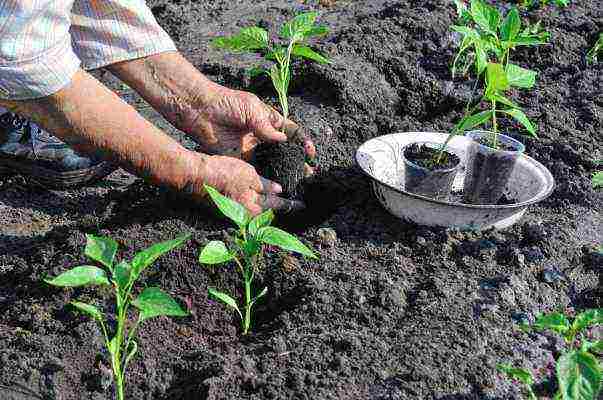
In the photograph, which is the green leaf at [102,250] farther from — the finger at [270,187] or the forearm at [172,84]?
the forearm at [172,84]

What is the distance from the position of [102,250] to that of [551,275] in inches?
58.1

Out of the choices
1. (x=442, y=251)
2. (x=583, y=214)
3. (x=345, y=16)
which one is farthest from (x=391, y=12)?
(x=442, y=251)

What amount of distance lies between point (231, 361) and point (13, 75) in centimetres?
105

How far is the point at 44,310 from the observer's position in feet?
7.07

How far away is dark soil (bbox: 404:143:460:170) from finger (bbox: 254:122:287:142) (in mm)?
501

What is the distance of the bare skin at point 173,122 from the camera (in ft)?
7.52

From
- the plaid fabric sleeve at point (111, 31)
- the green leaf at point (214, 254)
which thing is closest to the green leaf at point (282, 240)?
the green leaf at point (214, 254)

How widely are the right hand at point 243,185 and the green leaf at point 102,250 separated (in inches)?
25.0

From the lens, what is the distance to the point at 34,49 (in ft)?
6.97

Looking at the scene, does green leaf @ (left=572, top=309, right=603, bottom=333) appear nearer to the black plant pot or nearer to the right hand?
the black plant pot

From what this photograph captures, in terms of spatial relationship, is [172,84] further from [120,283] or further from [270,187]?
[120,283]

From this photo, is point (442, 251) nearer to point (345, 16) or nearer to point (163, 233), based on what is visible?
point (163, 233)

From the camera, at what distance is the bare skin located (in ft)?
7.52

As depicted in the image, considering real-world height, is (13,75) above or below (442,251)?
above
